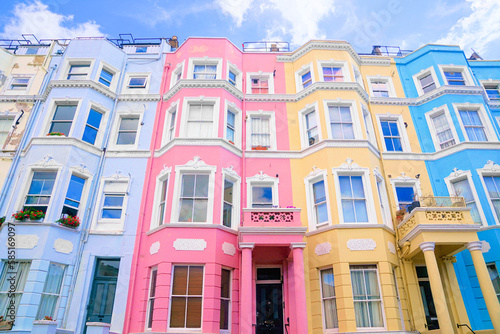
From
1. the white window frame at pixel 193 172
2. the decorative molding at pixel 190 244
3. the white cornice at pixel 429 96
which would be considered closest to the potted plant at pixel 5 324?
the decorative molding at pixel 190 244

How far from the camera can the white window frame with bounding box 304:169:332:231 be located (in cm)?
1283

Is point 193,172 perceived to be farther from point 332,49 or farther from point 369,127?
point 332,49

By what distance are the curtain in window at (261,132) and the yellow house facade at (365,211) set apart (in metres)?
1.12

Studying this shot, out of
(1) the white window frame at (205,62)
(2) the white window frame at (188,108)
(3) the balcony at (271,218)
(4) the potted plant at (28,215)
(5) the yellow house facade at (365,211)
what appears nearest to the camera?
(5) the yellow house facade at (365,211)

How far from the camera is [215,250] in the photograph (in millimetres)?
11609

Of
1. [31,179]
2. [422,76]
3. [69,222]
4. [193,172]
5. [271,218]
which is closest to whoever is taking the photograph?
[271,218]

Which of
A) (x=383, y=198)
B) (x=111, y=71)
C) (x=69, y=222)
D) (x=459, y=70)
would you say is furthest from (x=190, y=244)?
(x=459, y=70)

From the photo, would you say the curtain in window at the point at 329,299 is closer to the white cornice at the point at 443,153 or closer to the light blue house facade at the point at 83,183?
the white cornice at the point at 443,153

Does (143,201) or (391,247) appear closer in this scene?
(391,247)

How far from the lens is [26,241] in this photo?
1189 cm

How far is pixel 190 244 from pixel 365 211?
21.9 feet

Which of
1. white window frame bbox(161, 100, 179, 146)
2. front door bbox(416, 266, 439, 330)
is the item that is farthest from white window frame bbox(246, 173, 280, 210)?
front door bbox(416, 266, 439, 330)

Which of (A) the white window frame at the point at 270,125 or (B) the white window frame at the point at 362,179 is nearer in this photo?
(B) the white window frame at the point at 362,179

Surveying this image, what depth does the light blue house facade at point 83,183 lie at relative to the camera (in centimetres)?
1169
